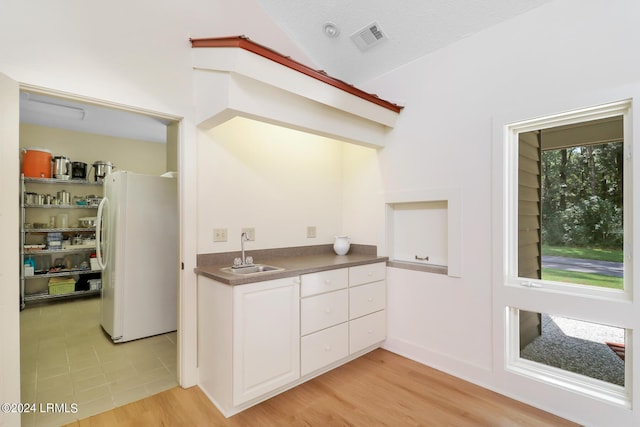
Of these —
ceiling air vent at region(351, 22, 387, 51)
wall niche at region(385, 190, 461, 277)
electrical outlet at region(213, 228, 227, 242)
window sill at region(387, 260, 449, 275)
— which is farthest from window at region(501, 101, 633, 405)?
electrical outlet at region(213, 228, 227, 242)

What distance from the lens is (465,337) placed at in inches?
95.4

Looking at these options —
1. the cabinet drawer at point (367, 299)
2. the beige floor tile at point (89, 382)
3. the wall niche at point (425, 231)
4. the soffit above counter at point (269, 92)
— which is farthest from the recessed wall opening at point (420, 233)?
the beige floor tile at point (89, 382)

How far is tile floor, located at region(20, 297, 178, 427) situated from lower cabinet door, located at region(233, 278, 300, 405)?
0.79 meters

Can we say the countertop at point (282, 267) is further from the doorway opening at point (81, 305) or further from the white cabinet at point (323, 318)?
the doorway opening at point (81, 305)

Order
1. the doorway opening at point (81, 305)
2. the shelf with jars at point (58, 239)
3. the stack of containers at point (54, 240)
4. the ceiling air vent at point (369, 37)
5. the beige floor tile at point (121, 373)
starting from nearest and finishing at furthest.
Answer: the doorway opening at point (81, 305) → the beige floor tile at point (121, 373) → the ceiling air vent at point (369, 37) → the shelf with jars at point (58, 239) → the stack of containers at point (54, 240)

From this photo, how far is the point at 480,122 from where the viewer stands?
7.72 feet

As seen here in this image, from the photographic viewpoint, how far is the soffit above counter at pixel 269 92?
1.94m

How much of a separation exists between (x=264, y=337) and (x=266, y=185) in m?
1.33

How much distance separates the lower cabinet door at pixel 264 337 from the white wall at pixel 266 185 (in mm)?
660

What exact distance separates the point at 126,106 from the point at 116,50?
0.35m

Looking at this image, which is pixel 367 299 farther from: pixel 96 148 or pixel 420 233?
pixel 96 148

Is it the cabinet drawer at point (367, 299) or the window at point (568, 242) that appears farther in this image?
the cabinet drawer at point (367, 299)

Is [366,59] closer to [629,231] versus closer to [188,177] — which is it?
[188,177]

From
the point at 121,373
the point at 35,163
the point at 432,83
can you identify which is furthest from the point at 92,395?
the point at 35,163
